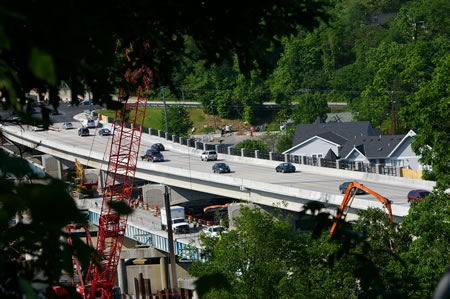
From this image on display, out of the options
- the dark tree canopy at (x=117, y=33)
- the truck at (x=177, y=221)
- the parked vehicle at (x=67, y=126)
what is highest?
the dark tree canopy at (x=117, y=33)

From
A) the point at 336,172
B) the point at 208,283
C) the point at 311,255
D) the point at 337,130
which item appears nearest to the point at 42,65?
the point at 208,283

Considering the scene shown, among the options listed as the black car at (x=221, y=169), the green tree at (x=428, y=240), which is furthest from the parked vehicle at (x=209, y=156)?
the green tree at (x=428, y=240)

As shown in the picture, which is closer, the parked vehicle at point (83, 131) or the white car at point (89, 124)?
the parked vehicle at point (83, 131)

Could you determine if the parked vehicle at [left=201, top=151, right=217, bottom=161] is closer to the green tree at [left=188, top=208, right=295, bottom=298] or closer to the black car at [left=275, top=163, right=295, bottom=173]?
the black car at [left=275, top=163, right=295, bottom=173]

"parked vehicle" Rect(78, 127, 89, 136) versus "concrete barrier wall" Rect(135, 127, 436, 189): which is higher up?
"parked vehicle" Rect(78, 127, 89, 136)

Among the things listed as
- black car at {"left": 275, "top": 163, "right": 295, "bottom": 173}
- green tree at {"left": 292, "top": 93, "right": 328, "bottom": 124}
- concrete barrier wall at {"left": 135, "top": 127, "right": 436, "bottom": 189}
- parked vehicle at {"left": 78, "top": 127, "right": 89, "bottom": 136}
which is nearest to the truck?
black car at {"left": 275, "top": 163, "right": 295, "bottom": 173}

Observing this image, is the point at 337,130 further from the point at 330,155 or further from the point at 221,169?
the point at 221,169

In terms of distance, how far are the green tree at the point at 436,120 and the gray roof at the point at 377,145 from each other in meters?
44.4

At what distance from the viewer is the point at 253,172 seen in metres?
67.8

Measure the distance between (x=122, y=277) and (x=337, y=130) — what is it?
1580 inches

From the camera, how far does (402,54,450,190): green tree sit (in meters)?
27.0

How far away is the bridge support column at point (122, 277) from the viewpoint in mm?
54938

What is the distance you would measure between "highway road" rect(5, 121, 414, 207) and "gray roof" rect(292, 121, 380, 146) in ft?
43.0

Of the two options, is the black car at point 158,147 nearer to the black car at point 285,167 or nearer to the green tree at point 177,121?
the black car at point 285,167
